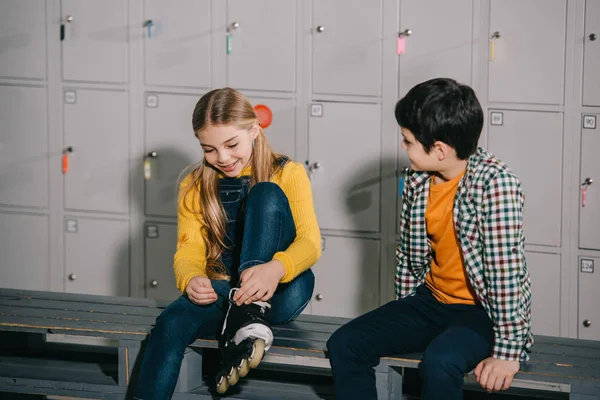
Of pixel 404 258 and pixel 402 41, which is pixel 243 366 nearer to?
pixel 404 258

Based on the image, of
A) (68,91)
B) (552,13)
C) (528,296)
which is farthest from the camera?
(68,91)

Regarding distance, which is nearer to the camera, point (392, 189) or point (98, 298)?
point (98, 298)

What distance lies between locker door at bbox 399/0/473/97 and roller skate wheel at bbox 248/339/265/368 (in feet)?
6.10

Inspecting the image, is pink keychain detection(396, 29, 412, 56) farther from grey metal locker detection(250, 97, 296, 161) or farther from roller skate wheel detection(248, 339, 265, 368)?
roller skate wheel detection(248, 339, 265, 368)

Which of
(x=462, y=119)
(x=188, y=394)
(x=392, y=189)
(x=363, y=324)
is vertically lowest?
(x=188, y=394)

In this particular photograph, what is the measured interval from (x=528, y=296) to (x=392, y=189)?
169 centimetres

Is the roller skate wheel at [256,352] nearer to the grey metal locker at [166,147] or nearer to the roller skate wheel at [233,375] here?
the roller skate wheel at [233,375]

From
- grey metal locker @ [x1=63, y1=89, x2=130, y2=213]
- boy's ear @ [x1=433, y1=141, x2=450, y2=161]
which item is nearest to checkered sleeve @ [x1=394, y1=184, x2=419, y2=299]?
boy's ear @ [x1=433, y1=141, x2=450, y2=161]

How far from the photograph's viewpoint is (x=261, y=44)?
420 centimetres

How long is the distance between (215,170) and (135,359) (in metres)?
0.62

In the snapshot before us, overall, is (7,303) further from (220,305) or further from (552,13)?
(552,13)

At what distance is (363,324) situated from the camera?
2.58m

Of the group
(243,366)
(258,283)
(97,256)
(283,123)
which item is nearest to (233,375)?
(243,366)

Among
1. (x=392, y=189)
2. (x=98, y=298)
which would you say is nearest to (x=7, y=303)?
(x=98, y=298)
